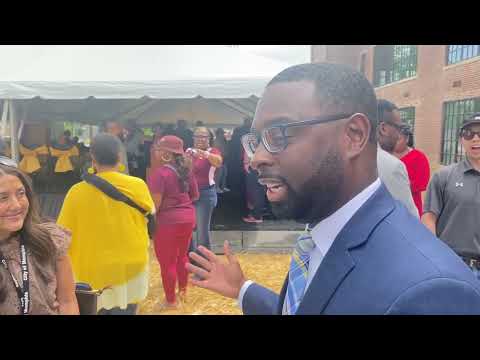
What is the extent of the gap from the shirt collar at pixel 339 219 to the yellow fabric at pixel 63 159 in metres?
7.34

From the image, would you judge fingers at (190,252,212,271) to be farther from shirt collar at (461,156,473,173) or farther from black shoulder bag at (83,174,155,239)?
shirt collar at (461,156,473,173)

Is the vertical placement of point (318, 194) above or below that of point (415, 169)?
above

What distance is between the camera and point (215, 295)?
4.78 metres

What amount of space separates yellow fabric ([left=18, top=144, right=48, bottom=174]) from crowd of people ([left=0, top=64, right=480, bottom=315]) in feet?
13.2

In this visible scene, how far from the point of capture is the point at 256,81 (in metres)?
6.24

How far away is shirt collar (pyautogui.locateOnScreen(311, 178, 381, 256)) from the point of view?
3.48ft

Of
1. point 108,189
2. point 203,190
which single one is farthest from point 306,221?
point 203,190

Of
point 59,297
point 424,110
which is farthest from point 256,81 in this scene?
point 424,110

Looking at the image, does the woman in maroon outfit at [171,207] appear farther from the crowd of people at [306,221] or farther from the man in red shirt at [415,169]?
the man in red shirt at [415,169]

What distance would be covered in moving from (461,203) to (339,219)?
7.83 ft

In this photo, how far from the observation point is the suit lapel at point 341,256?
94 centimetres

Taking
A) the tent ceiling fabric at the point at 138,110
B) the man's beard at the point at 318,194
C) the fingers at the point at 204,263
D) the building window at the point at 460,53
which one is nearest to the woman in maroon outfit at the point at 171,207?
the fingers at the point at 204,263

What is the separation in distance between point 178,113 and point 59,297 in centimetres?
807

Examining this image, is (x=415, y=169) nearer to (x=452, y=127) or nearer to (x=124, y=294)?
(x=124, y=294)
